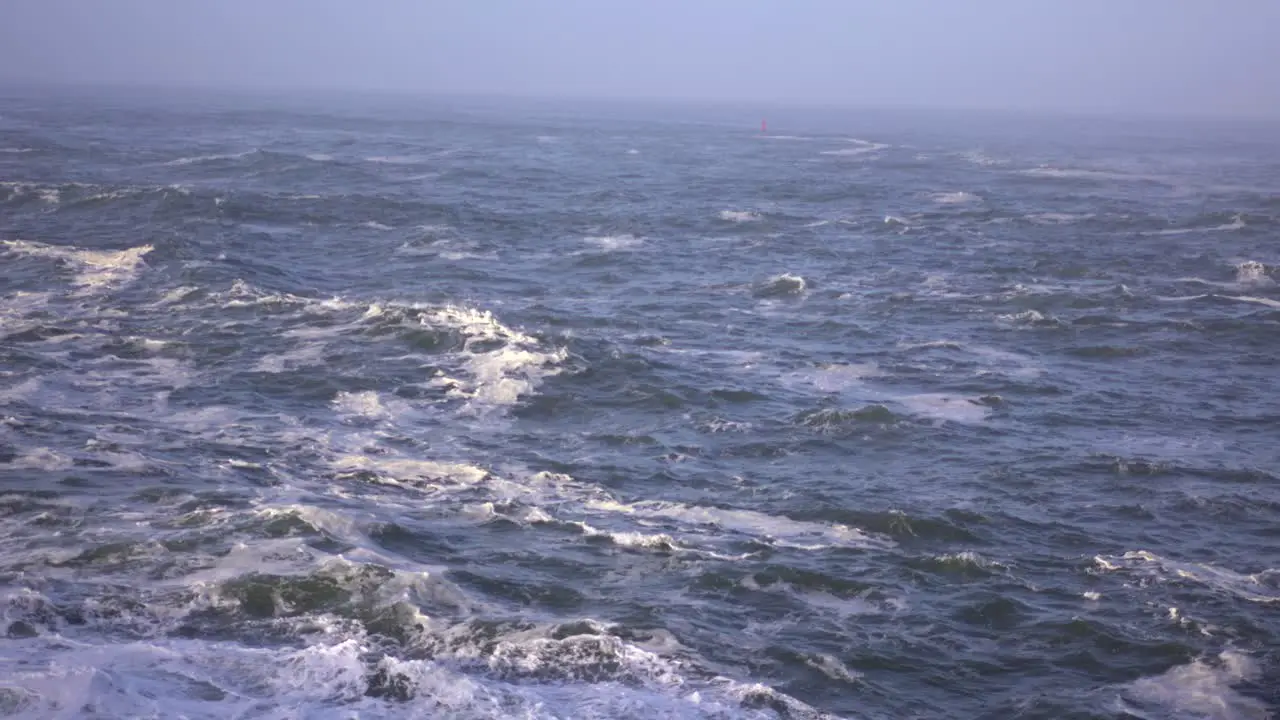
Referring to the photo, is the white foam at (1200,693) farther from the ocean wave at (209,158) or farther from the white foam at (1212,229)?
the ocean wave at (209,158)

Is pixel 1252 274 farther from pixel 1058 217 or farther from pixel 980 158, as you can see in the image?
pixel 980 158

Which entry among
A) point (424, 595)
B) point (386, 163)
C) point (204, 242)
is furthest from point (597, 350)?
point (386, 163)

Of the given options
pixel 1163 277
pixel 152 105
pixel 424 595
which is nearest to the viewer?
pixel 424 595

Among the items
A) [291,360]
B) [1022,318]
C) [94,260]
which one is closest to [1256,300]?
[1022,318]

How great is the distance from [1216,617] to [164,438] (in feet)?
53.8

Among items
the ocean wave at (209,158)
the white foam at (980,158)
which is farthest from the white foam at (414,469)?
the white foam at (980,158)

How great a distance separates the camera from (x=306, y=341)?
25828mm

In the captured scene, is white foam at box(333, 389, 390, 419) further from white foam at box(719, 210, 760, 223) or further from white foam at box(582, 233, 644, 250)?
white foam at box(719, 210, 760, 223)

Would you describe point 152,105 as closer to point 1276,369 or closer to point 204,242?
point 204,242

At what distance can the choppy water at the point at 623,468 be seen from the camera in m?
12.3

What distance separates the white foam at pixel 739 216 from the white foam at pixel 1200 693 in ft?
115

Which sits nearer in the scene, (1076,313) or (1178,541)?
(1178,541)

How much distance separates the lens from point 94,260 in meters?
33.0

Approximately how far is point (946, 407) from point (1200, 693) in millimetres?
10690
